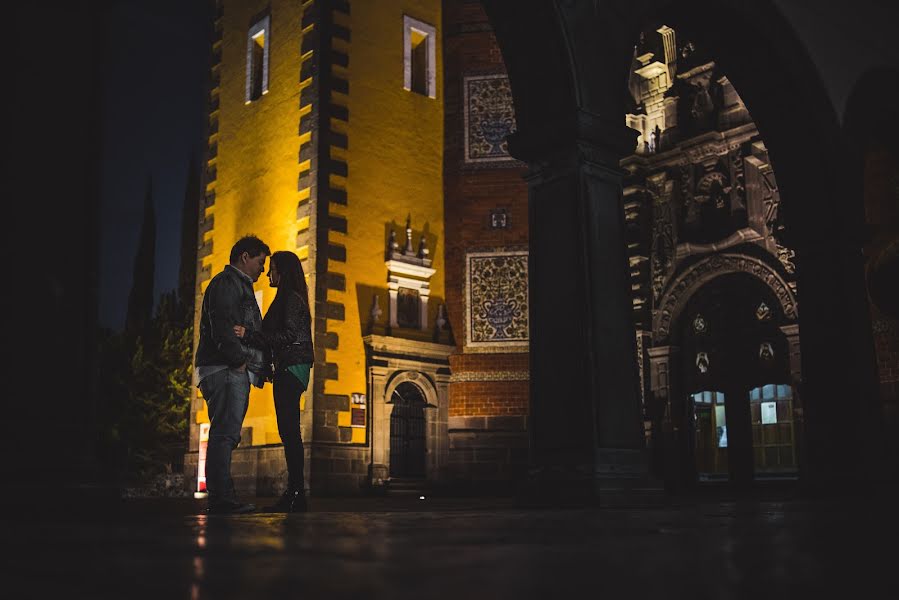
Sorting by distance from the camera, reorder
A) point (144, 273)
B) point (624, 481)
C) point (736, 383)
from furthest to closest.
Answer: point (144, 273), point (736, 383), point (624, 481)

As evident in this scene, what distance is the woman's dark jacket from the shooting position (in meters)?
4.63

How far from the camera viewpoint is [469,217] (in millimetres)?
16172

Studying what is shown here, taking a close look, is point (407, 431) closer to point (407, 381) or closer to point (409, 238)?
point (407, 381)

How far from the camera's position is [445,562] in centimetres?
161

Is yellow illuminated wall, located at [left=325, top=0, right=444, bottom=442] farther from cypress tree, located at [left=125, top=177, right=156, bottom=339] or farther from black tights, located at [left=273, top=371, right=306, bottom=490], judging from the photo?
cypress tree, located at [left=125, top=177, right=156, bottom=339]

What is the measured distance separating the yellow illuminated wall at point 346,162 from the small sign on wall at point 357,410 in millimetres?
119

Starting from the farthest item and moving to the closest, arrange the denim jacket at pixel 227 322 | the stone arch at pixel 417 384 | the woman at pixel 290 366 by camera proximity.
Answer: the stone arch at pixel 417 384, the woman at pixel 290 366, the denim jacket at pixel 227 322

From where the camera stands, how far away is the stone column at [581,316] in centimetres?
527

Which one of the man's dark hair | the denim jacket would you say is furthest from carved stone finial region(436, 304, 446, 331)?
the denim jacket

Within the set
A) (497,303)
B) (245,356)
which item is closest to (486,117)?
(497,303)

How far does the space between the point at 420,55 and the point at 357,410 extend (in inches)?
284

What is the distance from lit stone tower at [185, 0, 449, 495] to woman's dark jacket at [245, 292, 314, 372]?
8.90m

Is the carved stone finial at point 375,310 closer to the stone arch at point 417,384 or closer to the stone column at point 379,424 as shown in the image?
the stone column at point 379,424

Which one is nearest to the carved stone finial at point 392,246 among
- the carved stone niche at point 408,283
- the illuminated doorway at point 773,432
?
the carved stone niche at point 408,283
